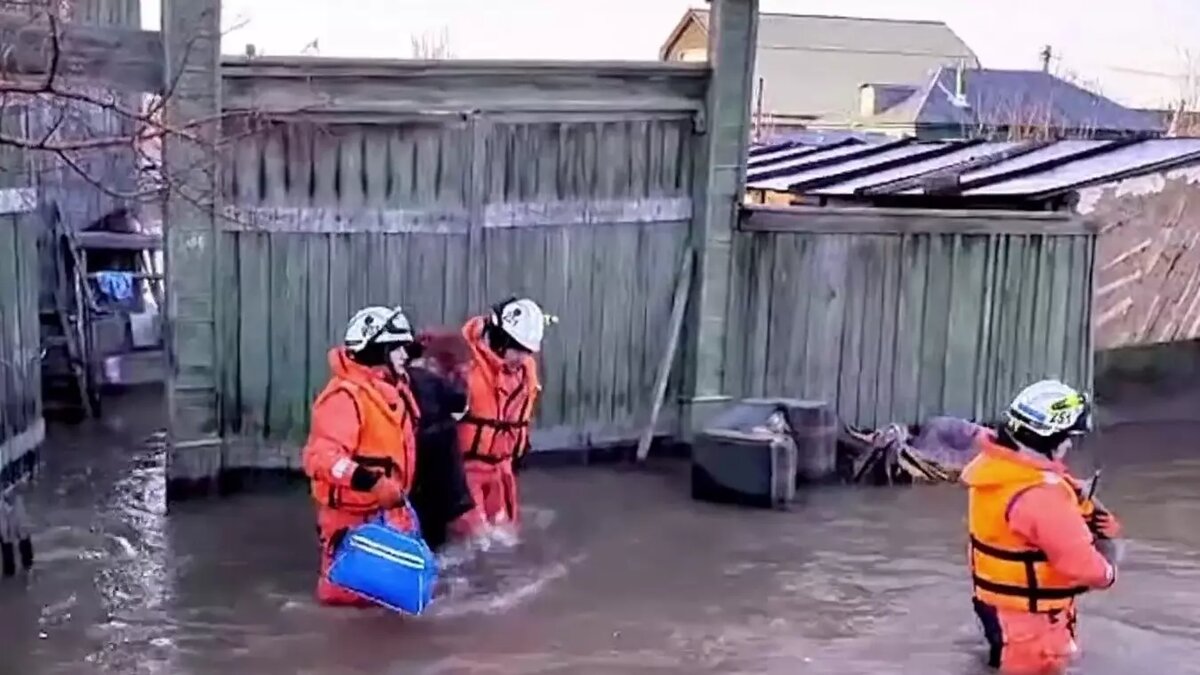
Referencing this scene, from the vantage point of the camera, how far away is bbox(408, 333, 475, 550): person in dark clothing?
8.53 metres

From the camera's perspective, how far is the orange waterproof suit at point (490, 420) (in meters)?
8.84

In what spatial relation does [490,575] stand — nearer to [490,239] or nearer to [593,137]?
[490,239]

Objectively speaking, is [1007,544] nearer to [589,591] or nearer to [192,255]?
[589,591]

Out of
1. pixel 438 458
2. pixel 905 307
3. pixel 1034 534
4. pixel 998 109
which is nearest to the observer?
pixel 1034 534

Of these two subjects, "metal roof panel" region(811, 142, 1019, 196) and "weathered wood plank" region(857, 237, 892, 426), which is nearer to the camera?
"weathered wood plank" region(857, 237, 892, 426)

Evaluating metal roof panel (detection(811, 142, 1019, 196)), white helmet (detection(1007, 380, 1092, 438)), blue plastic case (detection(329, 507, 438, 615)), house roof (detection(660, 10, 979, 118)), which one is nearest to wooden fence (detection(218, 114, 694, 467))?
blue plastic case (detection(329, 507, 438, 615))

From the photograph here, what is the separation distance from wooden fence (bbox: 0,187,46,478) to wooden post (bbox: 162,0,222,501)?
958 millimetres

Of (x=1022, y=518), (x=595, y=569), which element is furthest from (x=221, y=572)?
(x=1022, y=518)

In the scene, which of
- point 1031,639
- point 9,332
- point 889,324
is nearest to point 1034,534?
point 1031,639

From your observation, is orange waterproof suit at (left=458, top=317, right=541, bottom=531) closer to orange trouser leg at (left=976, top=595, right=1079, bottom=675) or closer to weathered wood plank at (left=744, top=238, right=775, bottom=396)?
weathered wood plank at (left=744, top=238, right=775, bottom=396)

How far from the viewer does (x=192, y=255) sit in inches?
383

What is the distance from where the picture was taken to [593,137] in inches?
433

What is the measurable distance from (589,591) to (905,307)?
4397 mm

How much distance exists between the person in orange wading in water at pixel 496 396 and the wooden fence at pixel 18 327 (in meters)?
2.93
